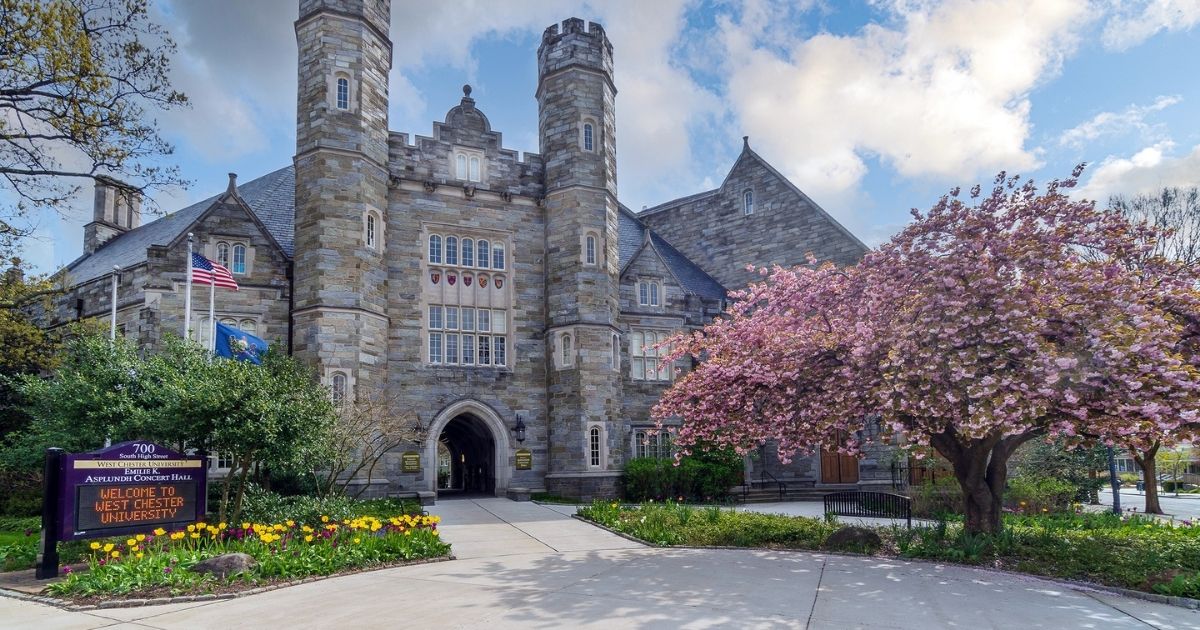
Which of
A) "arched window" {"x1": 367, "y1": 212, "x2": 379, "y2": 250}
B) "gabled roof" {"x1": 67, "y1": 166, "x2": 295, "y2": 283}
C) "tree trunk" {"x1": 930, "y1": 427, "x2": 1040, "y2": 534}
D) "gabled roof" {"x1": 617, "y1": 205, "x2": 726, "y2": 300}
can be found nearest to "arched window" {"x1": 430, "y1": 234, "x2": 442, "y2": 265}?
"arched window" {"x1": 367, "y1": 212, "x2": 379, "y2": 250}

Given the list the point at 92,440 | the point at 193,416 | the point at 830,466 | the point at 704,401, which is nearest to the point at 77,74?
the point at 193,416

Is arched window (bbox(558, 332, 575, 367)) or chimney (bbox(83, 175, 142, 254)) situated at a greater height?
chimney (bbox(83, 175, 142, 254))

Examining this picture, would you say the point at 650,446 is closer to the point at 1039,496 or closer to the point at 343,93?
the point at 1039,496

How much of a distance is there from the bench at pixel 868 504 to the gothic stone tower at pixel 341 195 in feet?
42.3

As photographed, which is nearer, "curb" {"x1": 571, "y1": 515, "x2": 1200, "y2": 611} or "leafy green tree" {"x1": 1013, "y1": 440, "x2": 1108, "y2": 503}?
"curb" {"x1": 571, "y1": 515, "x2": 1200, "y2": 611}

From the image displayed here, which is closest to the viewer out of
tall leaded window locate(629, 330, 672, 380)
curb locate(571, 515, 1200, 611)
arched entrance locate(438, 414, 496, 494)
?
curb locate(571, 515, 1200, 611)

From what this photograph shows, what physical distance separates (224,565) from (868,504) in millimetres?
14492

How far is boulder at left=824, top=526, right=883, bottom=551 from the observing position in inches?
538

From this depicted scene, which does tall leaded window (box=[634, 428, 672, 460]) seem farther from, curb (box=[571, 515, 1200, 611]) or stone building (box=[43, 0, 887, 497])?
curb (box=[571, 515, 1200, 611])

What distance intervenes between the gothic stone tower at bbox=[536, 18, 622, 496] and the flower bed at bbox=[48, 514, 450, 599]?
36.5 feet

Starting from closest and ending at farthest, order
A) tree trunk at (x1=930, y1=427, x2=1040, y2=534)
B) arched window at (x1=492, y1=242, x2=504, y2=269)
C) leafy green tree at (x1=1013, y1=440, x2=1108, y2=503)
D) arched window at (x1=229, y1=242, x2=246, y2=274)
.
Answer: tree trunk at (x1=930, y1=427, x2=1040, y2=534)
arched window at (x1=229, y1=242, x2=246, y2=274)
leafy green tree at (x1=1013, y1=440, x2=1108, y2=503)
arched window at (x1=492, y1=242, x2=504, y2=269)

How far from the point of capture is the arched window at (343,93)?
23656 millimetres

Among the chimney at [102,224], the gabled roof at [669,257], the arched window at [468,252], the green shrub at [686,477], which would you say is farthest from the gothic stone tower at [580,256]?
the chimney at [102,224]

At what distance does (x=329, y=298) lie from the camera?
72.8 ft
